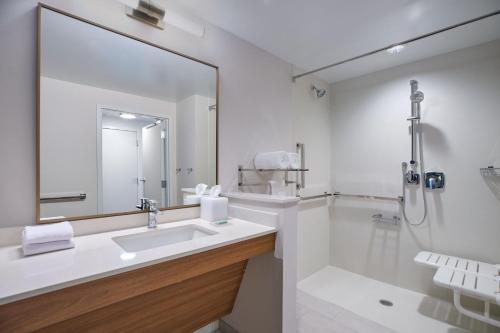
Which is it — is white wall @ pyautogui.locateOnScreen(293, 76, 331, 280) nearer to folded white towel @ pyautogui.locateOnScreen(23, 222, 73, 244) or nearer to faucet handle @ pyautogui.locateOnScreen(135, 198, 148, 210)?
faucet handle @ pyautogui.locateOnScreen(135, 198, 148, 210)

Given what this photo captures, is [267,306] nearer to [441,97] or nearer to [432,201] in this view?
[432,201]

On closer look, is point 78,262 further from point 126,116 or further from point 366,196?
point 366,196

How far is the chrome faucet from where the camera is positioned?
4.79ft

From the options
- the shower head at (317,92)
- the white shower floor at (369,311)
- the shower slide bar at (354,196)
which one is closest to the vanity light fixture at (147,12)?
the shower head at (317,92)

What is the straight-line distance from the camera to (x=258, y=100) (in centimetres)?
223

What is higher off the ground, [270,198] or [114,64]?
[114,64]

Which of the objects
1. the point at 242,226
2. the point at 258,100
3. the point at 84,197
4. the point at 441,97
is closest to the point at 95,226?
the point at 84,197

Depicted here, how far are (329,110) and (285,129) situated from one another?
1.02 m

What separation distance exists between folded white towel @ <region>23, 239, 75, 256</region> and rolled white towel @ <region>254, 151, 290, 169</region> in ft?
4.65

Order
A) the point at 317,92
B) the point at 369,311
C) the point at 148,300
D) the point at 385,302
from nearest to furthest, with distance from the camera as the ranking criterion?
1. the point at 148,300
2. the point at 369,311
3. the point at 385,302
4. the point at 317,92

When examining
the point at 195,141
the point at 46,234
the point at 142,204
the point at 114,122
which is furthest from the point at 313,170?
the point at 46,234

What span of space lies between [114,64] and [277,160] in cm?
131

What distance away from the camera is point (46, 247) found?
1039 millimetres

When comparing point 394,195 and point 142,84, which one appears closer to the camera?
point 142,84
